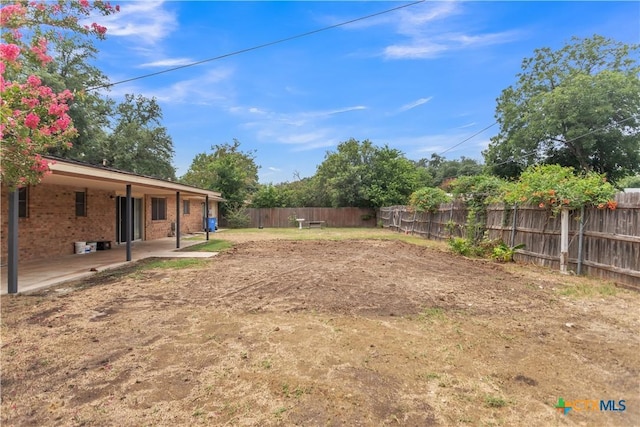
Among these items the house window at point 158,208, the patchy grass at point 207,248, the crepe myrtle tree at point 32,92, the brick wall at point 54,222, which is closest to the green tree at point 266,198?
the house window at point 158,208

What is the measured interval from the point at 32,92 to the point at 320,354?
4.07m

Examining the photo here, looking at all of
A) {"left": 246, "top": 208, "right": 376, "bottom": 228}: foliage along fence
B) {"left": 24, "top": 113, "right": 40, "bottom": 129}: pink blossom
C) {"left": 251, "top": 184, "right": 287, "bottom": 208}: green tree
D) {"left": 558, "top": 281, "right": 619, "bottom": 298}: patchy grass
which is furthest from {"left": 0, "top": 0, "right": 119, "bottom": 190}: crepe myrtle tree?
{"left": 251, "top": 184, "right": 287, "bottom": 208}: green tree

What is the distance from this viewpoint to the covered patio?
6.43m

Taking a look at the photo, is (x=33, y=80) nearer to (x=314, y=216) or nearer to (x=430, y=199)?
(x=430, y=199)

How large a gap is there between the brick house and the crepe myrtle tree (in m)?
1.77

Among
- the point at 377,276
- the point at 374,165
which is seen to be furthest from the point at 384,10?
the point at 374,165

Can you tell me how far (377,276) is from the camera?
7039 mm

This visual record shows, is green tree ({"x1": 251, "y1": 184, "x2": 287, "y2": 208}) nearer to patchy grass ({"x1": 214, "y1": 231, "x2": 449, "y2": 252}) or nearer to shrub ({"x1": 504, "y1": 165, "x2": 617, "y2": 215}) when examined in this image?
patchy grass ({"x1": 214, "y1": 231, "x2": 449, "y2": 252})

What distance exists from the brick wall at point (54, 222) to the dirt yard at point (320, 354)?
151 inches

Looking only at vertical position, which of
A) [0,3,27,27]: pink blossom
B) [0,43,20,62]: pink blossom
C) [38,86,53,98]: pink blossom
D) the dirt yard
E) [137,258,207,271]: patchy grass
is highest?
[0,3,27,27]: pink blossom

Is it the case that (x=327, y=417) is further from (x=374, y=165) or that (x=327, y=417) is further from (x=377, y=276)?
(x=374, y=165)

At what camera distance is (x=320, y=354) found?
3256mm

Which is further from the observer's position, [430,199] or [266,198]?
[266,198]

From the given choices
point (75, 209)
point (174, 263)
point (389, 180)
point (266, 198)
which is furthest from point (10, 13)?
point (389, 180)
